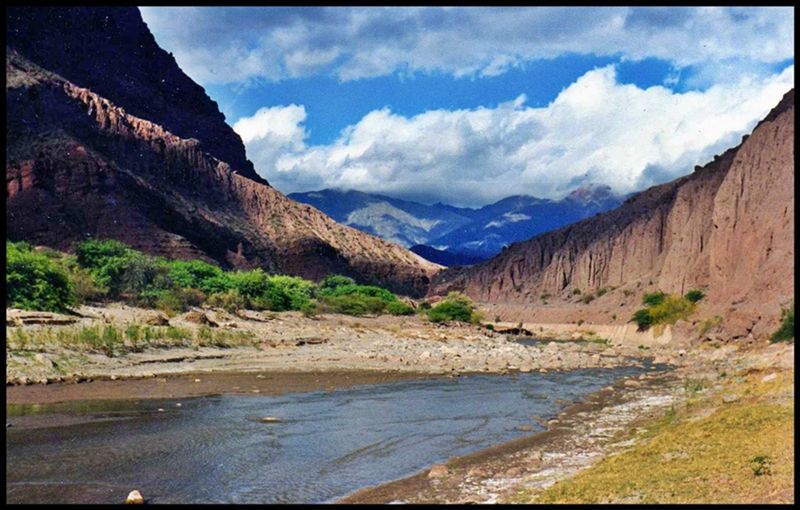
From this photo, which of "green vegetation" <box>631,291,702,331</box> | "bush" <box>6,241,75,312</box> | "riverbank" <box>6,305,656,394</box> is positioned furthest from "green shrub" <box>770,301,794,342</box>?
"bush" <box>6,241,75,312</box>

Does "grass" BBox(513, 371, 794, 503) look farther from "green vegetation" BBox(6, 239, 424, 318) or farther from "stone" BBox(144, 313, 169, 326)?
"green vegetation" BBox(6, 239, 424, 318)

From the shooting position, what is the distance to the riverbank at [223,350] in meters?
24.7

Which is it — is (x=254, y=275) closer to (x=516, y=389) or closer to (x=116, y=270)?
(x=116, y=270)

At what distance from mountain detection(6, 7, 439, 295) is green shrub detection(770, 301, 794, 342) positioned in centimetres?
6616

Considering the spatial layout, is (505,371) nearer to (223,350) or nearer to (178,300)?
(223,350)

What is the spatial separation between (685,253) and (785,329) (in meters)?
39.6

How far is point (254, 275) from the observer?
64.8 metres

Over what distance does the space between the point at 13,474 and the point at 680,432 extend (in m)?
12.0

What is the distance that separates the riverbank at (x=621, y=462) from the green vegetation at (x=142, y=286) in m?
26.5

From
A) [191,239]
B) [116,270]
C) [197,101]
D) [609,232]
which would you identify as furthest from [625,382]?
[197,101]

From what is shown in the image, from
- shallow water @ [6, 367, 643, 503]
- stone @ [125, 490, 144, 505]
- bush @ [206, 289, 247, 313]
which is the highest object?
bush @ [206, 289, 247, 313]

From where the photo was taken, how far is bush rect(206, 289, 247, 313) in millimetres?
52062

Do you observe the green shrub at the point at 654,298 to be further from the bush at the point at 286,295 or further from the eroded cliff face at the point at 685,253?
the bush at the point at 286,295

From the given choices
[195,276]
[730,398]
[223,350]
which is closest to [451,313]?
[195,276]
